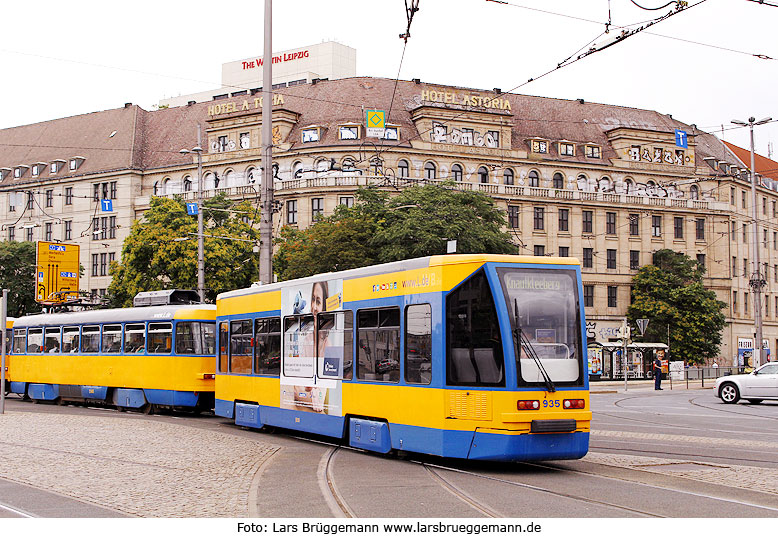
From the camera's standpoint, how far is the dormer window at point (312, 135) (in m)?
71.7

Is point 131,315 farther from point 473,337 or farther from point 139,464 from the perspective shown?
point 473,337

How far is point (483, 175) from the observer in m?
73.9

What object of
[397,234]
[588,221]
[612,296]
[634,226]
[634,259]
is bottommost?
[612,296]

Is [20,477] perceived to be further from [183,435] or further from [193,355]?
[193,355]

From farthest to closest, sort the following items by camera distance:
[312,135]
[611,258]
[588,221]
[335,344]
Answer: [611,258] < [588,221] < [312,135] < [335,344]

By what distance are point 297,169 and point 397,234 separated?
24039mm

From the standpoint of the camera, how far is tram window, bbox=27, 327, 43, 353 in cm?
3133

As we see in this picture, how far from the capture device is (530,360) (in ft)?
41.2

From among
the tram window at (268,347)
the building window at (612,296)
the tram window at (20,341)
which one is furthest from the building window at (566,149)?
the tram window at (268,347)

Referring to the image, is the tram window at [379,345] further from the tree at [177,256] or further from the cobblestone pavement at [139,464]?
the tree at [177,256]

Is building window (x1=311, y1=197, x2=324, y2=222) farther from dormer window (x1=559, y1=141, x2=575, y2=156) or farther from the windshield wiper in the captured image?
the windshield wiper

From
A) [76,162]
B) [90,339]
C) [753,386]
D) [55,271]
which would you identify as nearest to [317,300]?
[90,339]

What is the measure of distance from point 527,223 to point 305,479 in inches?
2527
